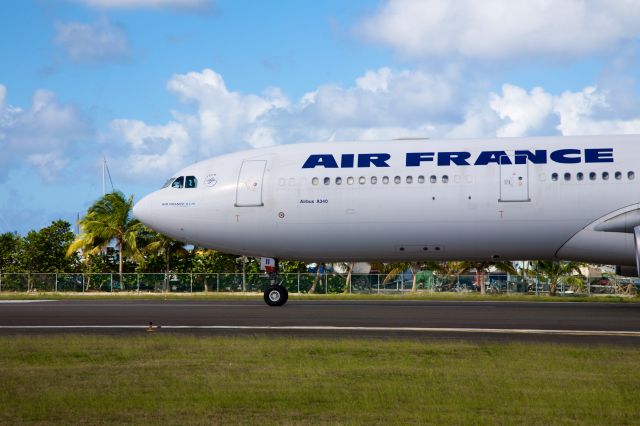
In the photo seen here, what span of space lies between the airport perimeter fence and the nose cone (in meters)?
24.4

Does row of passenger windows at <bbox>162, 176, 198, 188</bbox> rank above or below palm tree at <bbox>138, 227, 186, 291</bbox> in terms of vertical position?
above

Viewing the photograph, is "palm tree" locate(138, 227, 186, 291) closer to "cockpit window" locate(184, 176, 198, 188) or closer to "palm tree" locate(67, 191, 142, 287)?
"palm tree" locate(67, 191, 142, 287)

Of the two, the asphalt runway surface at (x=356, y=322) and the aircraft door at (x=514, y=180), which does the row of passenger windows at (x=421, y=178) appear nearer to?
the aircraft door at (x=514, y=180)

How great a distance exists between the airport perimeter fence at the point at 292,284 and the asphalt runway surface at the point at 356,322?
25442 mm

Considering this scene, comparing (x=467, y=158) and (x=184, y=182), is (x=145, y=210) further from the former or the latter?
(x=467, y=158)

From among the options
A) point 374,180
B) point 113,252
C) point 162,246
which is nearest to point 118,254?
point 113,252

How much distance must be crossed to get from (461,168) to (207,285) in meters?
32.5

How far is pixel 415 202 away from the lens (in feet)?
95.7

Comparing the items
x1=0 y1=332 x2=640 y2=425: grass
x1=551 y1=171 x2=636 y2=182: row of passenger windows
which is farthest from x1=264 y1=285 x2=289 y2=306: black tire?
x1=0 y1=332 x2=640 y2=425: grass

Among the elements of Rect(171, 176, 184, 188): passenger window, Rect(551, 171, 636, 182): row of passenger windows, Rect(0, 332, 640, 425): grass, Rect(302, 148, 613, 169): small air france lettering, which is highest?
Rect(302, 148, 613, 169): small air france lettering

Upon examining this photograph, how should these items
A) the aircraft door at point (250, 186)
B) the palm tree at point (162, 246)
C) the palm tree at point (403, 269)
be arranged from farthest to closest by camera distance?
the palm tree at point (162, 246), the palm tree at point (403, 269), the aircraft door at point (250, 186)

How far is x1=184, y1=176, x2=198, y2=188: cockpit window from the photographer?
31891mm

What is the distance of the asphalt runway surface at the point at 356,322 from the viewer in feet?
66.0

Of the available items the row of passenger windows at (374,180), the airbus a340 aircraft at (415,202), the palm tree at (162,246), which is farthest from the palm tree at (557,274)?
the row of passenger windows at (374,180)
